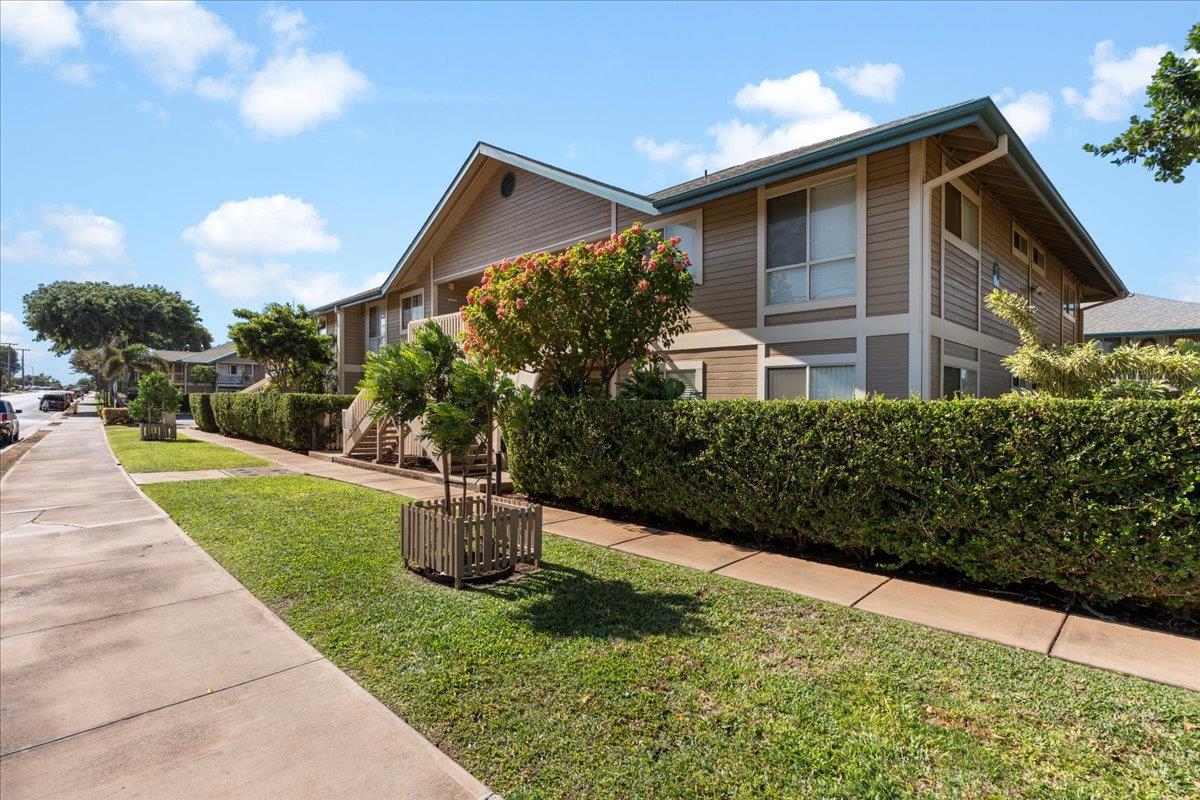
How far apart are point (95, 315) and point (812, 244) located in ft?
252

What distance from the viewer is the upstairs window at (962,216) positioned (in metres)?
9.62

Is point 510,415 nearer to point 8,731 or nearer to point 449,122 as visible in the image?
point 8,731

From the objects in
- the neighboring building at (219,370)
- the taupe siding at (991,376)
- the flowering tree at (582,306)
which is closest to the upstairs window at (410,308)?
the flowering tree at (582,306)

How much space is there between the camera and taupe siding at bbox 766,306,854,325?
31.1 ft

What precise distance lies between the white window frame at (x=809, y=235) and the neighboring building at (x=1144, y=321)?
21.6 meters

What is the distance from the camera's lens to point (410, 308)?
20.9m

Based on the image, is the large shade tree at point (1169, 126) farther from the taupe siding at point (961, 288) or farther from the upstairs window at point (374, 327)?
the upstairs window at point (374, 327)

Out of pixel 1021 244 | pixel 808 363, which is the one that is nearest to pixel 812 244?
pixel 808 363

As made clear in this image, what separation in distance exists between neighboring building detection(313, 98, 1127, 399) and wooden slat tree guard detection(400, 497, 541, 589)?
5.95m

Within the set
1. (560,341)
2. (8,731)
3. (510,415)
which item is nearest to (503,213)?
(560,341)

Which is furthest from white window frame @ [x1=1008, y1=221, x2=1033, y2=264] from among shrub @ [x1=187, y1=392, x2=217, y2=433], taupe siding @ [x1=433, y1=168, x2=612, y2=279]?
shrub @ [x1=187, y1=392, x2=217, y2=433]

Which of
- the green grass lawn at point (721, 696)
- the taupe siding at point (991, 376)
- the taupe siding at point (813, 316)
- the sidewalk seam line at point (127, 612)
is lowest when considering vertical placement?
the sidewalk seam line at point (127, 612)

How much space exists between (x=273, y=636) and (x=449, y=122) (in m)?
11.2

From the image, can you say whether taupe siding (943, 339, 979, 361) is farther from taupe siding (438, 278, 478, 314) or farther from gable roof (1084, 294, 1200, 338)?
gable roof (1084, 294, 1200, 338)
